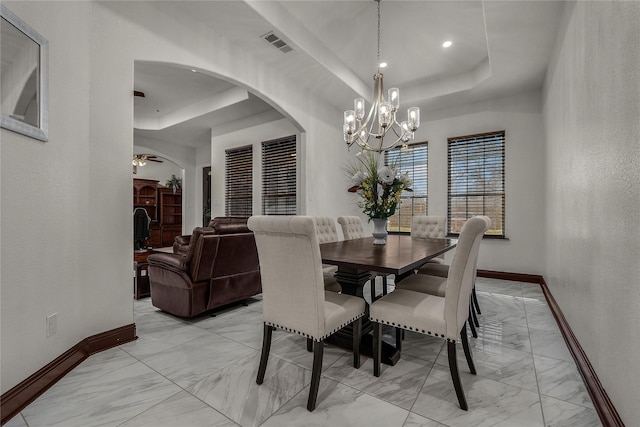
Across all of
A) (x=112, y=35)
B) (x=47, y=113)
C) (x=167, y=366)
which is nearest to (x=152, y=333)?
(x=167, y=366)

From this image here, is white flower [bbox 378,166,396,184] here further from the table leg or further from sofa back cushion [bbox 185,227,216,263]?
sofa back cushion [bbox 185,227,216,263]

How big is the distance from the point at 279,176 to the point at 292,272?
13.3 feet

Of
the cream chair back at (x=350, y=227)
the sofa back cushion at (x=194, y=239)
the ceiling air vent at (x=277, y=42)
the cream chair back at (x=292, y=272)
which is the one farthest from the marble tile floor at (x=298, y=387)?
the ceiling air vent at (x=277, y=42)

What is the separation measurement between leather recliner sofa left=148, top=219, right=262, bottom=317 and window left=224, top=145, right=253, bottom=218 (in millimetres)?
2902

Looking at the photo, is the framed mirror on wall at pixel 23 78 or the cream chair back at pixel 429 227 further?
the cream chair back at pixel 429 227

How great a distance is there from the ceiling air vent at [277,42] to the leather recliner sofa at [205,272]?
82.9 inches

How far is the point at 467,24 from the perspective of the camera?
130 inches

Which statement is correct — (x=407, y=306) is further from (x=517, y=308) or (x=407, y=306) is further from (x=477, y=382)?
(x=517, y=308)

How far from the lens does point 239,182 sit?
6219mm

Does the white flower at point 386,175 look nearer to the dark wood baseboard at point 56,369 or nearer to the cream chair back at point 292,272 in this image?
the cream chair back at point 292,272

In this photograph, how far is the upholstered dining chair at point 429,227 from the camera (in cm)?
378

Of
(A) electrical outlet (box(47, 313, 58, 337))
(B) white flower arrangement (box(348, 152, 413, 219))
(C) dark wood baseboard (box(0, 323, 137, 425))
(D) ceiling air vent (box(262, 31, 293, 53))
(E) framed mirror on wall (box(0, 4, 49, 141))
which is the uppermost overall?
(D) ceiling air vent (box(262, 31, 293, 53))

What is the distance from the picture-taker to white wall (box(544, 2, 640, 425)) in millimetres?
1301

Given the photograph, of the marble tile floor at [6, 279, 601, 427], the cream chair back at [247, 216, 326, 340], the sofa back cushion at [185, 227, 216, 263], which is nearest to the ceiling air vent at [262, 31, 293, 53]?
the sofa back cushion at [185, 227, 216, 263]
